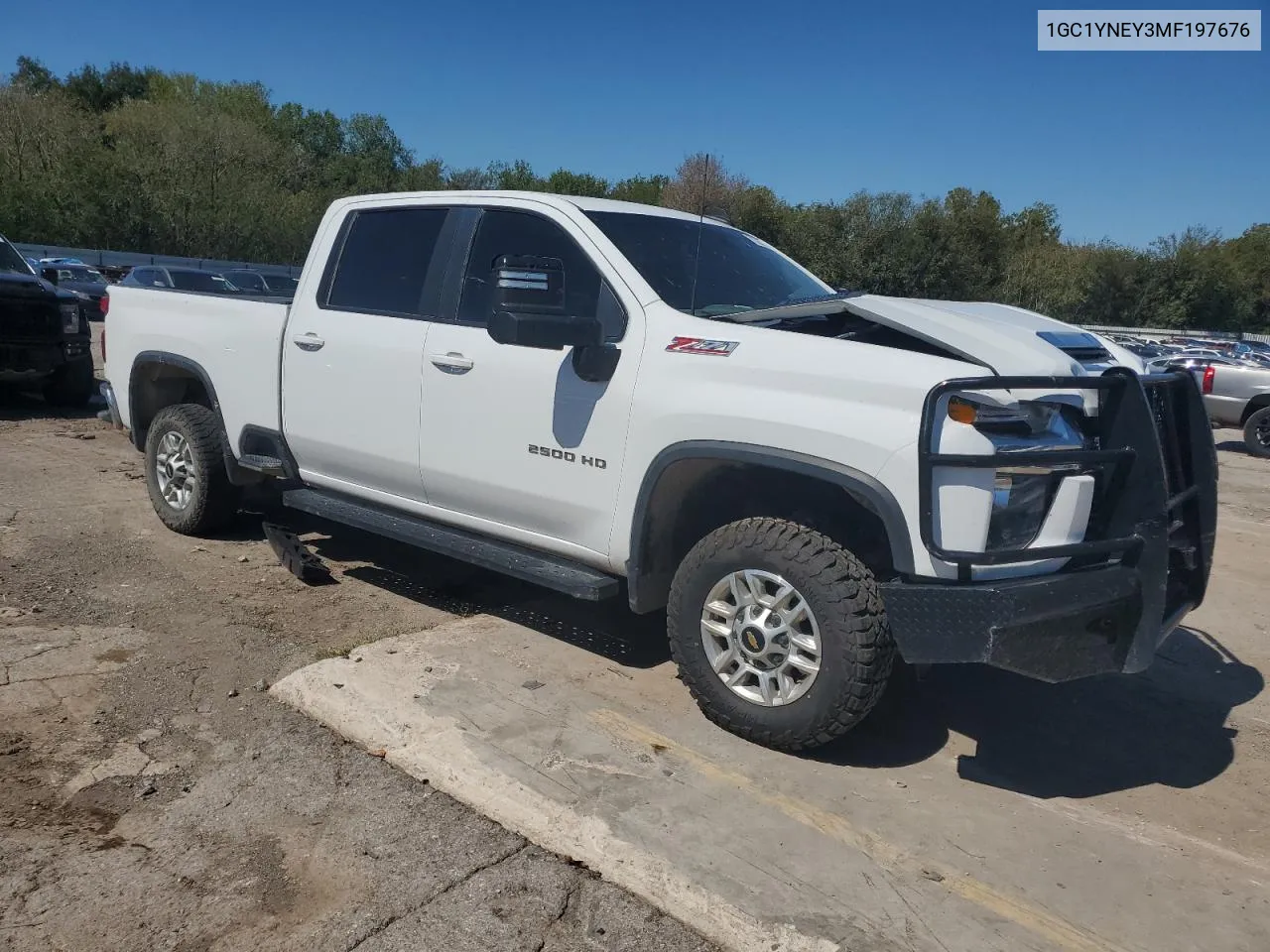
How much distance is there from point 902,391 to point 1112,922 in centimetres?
169

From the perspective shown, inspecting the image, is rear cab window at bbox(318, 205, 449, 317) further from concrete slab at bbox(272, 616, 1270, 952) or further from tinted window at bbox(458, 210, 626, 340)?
concrete slab at bbox(272, 616, 1270, 952)

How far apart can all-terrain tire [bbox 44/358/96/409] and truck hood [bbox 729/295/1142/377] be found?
9.65 meters

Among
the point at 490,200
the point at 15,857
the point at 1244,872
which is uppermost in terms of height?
A: the point at 490,200

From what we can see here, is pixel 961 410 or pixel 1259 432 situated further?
pixel 1259 432

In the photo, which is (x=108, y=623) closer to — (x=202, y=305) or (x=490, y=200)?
(x=202, y=305)

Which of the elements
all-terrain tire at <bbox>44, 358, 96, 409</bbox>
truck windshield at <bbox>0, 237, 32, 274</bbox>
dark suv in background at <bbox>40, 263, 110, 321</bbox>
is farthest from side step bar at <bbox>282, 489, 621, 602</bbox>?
dark suv in background at <bbox>40, 263, 110, 321</bbox>

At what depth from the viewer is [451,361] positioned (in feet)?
15.6

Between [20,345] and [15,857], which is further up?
[20,345]

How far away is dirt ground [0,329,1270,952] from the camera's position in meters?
2.99

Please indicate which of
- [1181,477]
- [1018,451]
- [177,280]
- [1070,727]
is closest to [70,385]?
[177,280]

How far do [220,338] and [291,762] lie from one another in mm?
3022

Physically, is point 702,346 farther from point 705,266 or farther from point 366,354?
point 366,354

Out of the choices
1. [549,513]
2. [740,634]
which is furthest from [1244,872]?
[549,513]

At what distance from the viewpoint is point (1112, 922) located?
305 centimetres
